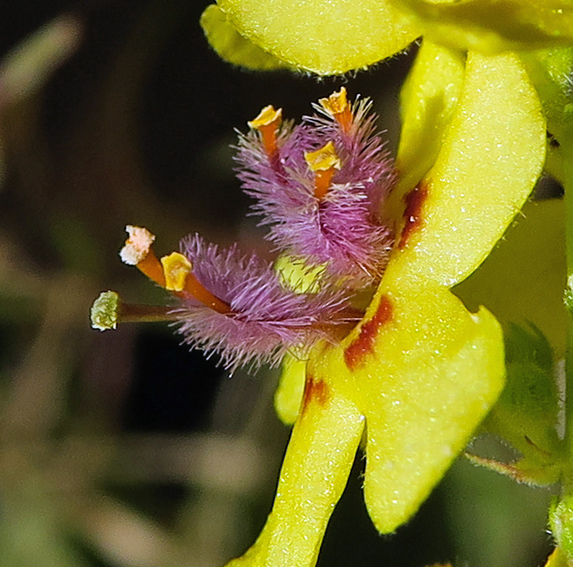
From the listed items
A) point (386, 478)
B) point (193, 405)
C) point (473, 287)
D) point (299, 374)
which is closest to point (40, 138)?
point (193, 405)

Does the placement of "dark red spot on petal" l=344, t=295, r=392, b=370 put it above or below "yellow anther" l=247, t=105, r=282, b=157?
below

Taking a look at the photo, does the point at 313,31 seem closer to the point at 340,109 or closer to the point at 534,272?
the point at 340,109

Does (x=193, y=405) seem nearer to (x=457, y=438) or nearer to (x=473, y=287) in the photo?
(x=473, y=287)

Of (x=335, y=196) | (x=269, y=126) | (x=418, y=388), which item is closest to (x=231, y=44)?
(x=269, y=126)

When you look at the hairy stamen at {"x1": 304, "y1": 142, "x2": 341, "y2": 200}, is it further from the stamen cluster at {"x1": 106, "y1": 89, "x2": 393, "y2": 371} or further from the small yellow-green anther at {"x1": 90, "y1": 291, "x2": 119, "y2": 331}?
the small yellow-green anther at {"x1": 90, "y1": 291, "x2": 119, "y2": 331}

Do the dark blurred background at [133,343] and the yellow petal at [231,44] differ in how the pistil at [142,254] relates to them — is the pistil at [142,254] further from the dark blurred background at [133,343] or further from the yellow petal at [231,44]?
the dark blurred background at [133,343]

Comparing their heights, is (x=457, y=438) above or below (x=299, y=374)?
above

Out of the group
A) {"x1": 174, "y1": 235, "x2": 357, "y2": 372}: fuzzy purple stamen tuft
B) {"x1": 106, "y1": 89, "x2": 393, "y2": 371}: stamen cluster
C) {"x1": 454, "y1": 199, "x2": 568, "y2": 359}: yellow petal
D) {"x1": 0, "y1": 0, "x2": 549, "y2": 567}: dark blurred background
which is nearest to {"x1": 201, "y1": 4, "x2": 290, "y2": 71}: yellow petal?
{"x1": 106, "y1": 89, "x2": 393, "y2": 371}: stamen cluster
